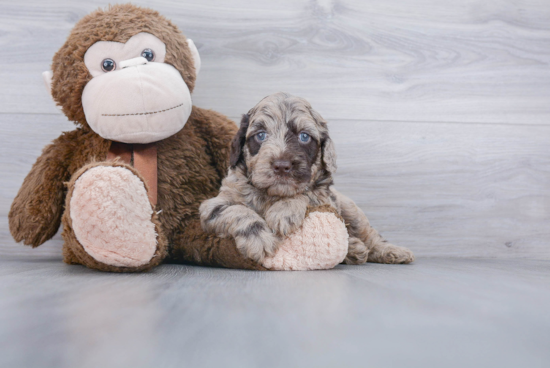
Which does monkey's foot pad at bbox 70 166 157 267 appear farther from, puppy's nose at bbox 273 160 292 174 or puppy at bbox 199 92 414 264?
puppy's nose at bbox 273 160 292 174

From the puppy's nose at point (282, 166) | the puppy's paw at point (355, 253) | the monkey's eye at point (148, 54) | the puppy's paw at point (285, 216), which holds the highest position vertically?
the monkey's eye at point (148, 54)

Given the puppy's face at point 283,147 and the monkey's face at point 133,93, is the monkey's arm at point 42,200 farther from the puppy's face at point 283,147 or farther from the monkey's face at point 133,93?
the puppy's face at point 283,147

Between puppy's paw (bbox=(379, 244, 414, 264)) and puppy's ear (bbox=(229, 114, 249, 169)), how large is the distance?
70 centimetres

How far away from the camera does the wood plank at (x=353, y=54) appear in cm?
190

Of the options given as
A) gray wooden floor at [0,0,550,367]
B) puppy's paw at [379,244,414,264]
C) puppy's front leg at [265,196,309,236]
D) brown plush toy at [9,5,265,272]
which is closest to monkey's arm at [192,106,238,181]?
brown plush toy at [9,5,265,272]

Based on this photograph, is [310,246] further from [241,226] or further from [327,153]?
[327,153]

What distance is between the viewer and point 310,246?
1.29 m

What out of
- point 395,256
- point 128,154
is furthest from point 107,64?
point 395,256

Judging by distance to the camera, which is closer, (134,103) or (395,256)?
(134,103)

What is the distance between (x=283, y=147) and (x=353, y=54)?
96cm

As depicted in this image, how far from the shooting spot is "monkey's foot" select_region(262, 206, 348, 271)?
1.28m

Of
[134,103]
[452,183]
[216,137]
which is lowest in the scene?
[452,183]

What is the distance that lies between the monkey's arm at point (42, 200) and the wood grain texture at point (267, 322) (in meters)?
0.27

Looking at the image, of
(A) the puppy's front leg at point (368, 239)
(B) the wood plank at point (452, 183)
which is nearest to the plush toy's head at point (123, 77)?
(A) the puppy's front leg at point (368, 239)
